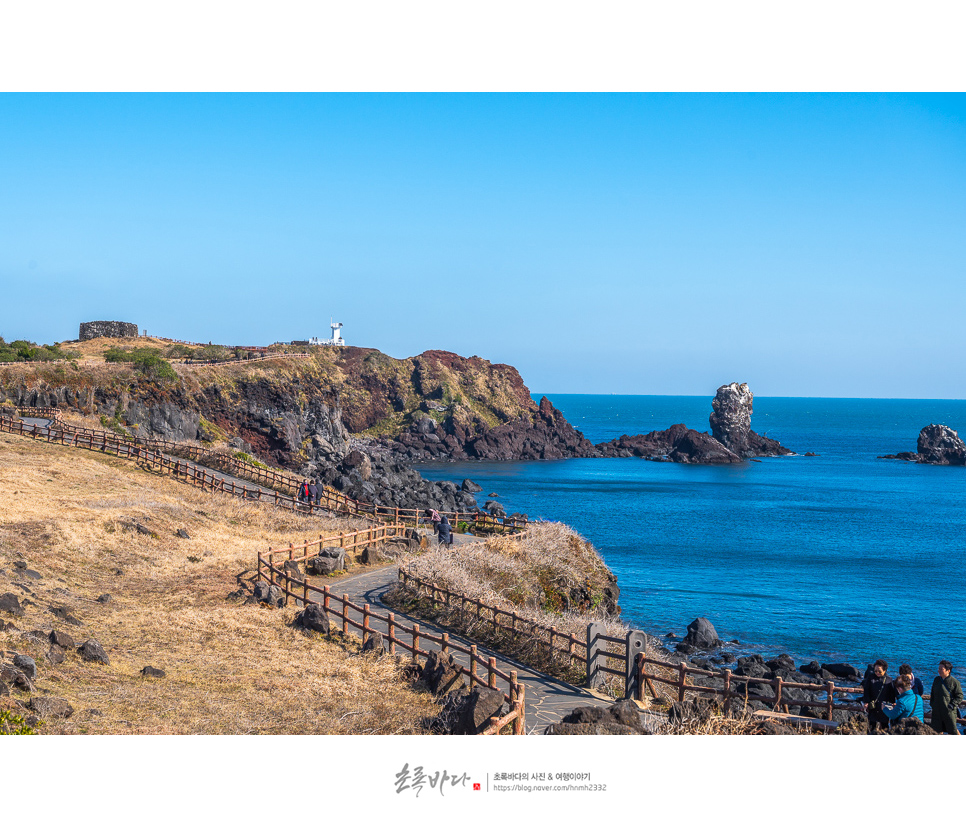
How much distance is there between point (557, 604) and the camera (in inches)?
968

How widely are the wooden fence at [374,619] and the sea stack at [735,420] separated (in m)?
103

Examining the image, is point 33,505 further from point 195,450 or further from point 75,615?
point 195,450

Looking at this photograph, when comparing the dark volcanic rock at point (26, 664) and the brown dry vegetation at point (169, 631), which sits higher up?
the dark volcanic rock at point (26, 664)

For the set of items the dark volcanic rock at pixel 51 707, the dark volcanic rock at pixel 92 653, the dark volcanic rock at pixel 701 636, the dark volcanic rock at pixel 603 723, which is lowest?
the dark volcanic rock at pixel 701 636

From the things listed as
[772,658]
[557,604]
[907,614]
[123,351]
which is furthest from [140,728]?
[123,351]

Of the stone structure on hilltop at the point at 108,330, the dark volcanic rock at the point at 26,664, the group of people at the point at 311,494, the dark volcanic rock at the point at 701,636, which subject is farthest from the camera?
the stone structure on hilltop at the point at 108,330

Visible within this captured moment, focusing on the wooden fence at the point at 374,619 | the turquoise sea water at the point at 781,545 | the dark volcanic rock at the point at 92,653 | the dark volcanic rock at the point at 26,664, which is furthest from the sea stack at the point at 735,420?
the dark volcanic rock at the point at 26,664

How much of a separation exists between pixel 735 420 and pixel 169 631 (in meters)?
120

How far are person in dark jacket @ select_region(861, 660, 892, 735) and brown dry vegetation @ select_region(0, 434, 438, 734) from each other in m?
6.87

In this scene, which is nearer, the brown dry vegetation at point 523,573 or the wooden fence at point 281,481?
the brown dry vegetation at point 523,573

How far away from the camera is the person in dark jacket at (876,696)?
1116 centimetres

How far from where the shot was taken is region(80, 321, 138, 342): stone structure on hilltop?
9238cm

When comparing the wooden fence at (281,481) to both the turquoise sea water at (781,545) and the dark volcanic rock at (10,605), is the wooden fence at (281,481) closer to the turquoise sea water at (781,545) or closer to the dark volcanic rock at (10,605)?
the turquoise sea water at (781,545)

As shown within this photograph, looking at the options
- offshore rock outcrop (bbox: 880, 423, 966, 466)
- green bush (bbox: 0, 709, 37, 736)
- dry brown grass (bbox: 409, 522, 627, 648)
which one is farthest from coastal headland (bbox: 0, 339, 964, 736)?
green bush (bbox: 0, 709, 37, 736)
